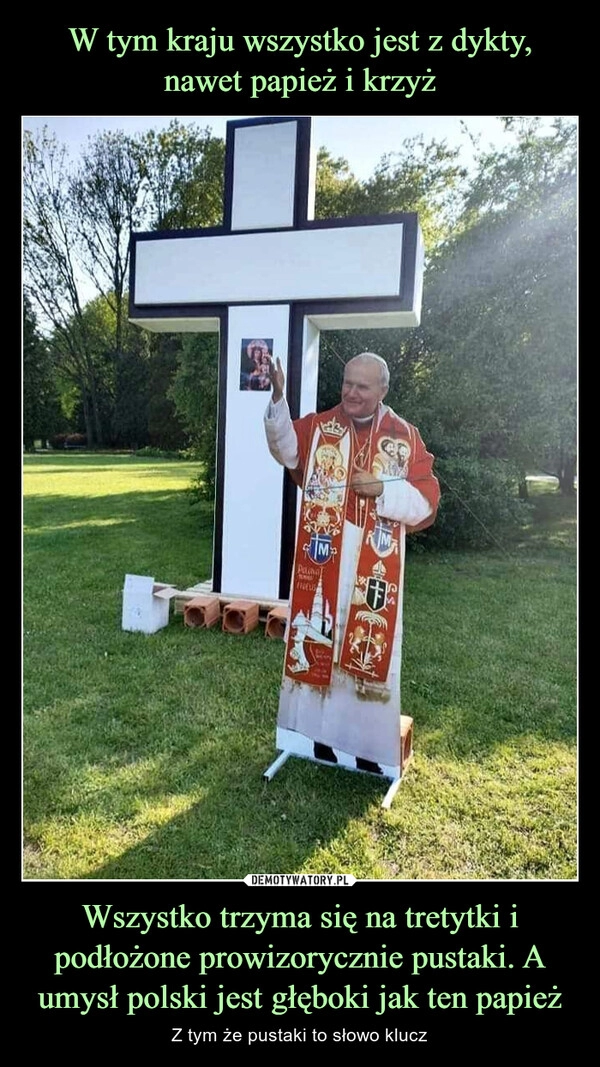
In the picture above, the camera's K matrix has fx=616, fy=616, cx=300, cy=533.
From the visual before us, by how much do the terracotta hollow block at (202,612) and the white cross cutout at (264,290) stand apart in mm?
217

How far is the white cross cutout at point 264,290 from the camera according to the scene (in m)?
4.23

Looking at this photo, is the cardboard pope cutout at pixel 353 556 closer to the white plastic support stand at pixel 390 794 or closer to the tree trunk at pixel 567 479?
the white plastic support stand at pixel 390 794

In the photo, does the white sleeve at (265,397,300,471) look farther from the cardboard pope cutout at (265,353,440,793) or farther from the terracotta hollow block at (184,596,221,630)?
the terracotta hollow block at (184,596,221,630)

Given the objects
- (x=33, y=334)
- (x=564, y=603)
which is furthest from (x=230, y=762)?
(x=33, y=334)

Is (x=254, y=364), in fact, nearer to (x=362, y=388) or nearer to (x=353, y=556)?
(x=362, y=388)

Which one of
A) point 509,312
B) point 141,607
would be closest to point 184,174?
point 509,312

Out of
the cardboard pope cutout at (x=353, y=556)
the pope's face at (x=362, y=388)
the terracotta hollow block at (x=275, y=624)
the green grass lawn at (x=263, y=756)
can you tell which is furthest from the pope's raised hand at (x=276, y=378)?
the terracotta hollow block at (x=275, y=624)

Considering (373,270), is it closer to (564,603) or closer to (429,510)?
(429,510)

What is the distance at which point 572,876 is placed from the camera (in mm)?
2416

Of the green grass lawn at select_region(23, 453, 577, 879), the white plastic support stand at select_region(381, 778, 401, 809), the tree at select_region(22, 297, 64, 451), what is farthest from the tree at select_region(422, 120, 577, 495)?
the tree at select_region(22, 297, 64, 451)

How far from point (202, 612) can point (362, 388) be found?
2.78 meters

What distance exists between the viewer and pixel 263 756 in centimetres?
315

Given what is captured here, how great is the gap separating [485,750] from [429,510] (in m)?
1.43

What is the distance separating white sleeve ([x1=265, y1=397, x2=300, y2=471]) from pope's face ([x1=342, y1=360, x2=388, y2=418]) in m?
0.27
